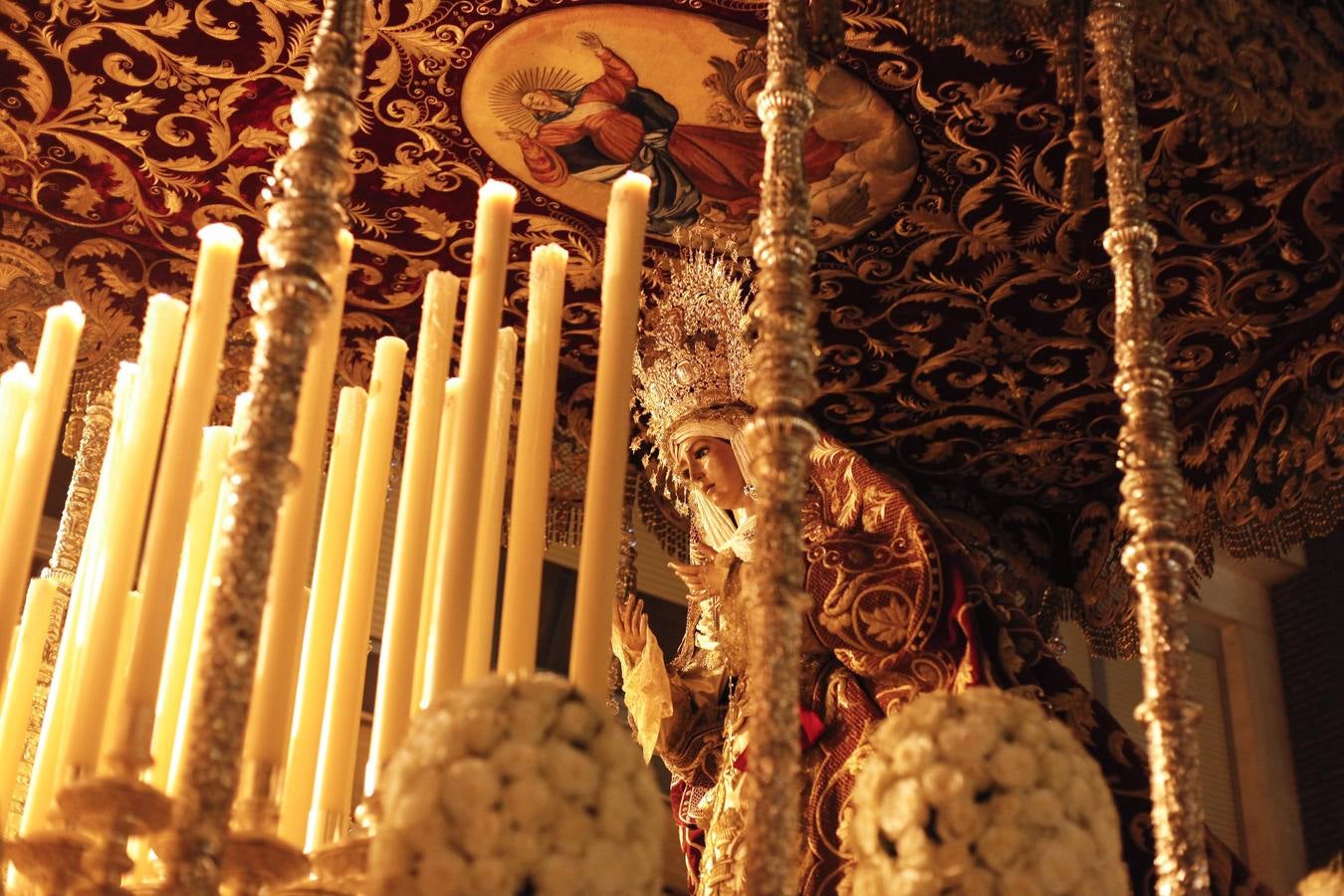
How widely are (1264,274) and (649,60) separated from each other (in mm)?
1499

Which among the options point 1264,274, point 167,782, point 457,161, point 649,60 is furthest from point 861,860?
point 1264,274

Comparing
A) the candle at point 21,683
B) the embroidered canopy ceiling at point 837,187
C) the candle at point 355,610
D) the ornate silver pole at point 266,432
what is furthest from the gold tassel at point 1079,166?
the candle at point 21,683

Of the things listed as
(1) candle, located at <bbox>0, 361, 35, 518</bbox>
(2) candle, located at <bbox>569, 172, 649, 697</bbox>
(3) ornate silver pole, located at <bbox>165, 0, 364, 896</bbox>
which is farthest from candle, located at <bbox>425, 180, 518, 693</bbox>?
(1) candle, located at <bbox>0, 361, 35, 518</bbox>

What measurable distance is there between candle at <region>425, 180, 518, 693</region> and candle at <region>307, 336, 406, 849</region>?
0.61 feet

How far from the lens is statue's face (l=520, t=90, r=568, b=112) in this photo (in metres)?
3.29

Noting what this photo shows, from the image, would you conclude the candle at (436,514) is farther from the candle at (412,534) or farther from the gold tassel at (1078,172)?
the gold tassel at (1078,172)

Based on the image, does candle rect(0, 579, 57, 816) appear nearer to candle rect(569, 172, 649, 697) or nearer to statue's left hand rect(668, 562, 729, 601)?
candle rect(569, 172, 649, 697)

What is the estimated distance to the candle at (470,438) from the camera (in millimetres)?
1549

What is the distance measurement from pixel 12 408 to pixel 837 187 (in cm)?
193

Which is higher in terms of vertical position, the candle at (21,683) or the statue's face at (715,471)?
the statue's face at (715,471)

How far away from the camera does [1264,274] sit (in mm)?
3664

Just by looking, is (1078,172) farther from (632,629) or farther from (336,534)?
(632,629)

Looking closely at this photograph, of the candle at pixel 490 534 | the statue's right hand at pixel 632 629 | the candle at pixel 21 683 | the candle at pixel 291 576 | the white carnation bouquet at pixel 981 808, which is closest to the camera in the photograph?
the white carnation bouquet at pixel 981 808

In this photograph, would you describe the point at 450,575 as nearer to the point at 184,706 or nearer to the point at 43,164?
the point at 184,706
